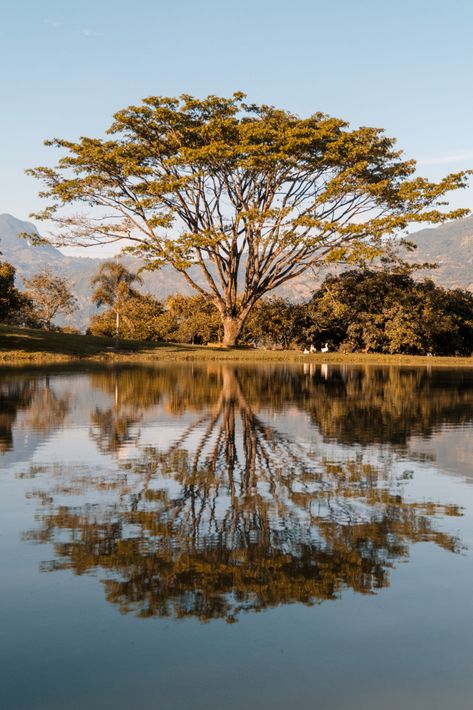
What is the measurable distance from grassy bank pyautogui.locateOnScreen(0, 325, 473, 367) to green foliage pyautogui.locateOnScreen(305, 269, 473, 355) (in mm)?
4012

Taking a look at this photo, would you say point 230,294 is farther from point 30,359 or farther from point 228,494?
point 228,494

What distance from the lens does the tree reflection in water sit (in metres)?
5.66

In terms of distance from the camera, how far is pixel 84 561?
6.26 metres

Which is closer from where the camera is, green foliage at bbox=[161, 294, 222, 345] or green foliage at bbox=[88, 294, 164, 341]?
green foliage at bbox=[161, 294, 222, 345]

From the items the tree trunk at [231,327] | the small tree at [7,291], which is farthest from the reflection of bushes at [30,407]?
the small tree at [7,291]

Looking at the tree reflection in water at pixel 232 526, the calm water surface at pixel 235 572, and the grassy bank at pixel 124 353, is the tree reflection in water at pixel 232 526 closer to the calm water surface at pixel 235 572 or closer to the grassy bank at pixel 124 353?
the calm water surface at pixel 235 572

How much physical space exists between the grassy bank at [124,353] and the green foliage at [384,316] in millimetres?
4012

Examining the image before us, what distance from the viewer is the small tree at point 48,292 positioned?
345 ft

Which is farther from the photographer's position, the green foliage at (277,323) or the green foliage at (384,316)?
the green foliage at (277,323)

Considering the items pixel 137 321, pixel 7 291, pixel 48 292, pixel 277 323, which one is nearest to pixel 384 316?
pixel 277 323

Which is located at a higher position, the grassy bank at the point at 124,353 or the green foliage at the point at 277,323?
the green foliage at the point at 277,323

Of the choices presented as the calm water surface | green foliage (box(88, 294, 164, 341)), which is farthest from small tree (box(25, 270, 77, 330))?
the calm water surface

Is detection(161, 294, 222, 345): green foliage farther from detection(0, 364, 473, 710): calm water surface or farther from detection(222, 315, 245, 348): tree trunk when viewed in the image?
detection(0, 364, 473, 710): calm water surface

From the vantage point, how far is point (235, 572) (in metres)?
5.95
